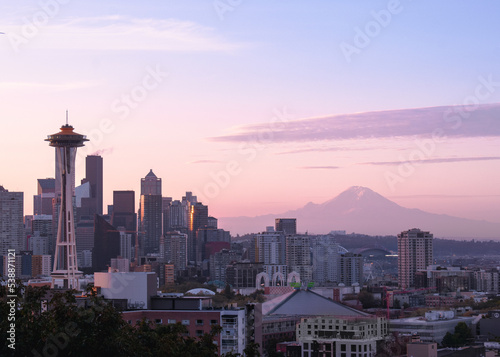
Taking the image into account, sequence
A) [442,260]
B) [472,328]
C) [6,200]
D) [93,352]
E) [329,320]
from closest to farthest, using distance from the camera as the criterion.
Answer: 1. [93,352]
2. [329,320]
3. [472,328]
4. [6,200]
5. [442,260]

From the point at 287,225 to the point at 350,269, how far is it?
25.5 metres

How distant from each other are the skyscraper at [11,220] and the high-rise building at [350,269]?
37.6 metres

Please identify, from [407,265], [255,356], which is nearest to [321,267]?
[407,265]

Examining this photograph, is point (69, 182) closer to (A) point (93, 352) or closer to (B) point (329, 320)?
(B) point (329, 320)

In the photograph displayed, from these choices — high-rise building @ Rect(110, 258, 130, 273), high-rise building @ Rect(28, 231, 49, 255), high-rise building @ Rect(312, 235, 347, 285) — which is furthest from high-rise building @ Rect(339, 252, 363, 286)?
high-rise building @ Rect(28, 231, 49, 255)

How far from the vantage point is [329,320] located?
48.6m

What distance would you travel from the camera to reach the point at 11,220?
111m

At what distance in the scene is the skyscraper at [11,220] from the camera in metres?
109

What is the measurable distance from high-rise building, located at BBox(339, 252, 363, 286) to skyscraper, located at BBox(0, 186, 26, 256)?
37.6 meters

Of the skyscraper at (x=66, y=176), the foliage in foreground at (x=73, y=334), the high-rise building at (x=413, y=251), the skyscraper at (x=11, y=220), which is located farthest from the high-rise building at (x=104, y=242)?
the foliage in foreground at (x=73, y=334)

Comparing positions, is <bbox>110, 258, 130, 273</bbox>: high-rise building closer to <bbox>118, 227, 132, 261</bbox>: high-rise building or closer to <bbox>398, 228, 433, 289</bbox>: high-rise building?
<bbox>118, 227, 132, 261</bbox>: high-rise building

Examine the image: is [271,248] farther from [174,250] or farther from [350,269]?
[174,250]

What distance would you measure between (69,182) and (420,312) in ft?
81.0

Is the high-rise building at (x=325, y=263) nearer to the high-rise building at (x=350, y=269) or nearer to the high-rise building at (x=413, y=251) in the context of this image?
the high-rise building at (x=350, y=269)
